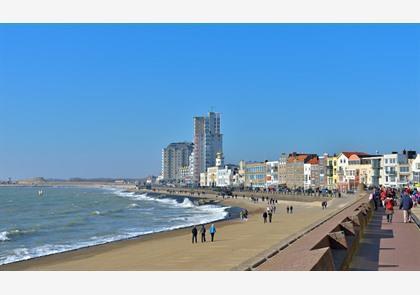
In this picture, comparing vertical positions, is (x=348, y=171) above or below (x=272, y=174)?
above

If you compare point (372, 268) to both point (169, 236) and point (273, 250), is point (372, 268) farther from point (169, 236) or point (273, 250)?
point (169, 236)

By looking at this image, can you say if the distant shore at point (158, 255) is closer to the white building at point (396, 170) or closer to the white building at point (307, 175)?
the white building at point (396, 170)

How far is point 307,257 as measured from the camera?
8734 millimetres

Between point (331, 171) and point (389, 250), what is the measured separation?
94.5 metres

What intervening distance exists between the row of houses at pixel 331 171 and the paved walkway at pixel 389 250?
5623cm

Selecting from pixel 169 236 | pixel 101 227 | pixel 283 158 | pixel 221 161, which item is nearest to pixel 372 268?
pixel 169 236

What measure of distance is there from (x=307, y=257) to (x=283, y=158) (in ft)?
411

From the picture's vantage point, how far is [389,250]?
501 inches

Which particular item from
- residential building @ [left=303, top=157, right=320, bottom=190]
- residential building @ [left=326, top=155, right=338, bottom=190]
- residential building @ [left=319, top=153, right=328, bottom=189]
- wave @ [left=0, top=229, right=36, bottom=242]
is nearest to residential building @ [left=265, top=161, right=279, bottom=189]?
residential building @ [left=303, top=157, right=320, bottom=190]

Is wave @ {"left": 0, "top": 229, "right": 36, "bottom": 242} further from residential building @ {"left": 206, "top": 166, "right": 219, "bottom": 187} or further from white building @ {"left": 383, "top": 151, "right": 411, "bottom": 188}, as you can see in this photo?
residential building @ {"left": 206, "top": 166, "right": 219, "bottom": 187}

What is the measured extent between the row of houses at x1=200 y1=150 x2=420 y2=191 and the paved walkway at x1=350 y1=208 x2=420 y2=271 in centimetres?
5623

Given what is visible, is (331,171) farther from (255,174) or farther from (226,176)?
(226,176)

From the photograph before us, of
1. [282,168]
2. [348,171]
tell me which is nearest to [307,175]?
[282,168]

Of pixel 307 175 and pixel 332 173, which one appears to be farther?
pixel 307 175
